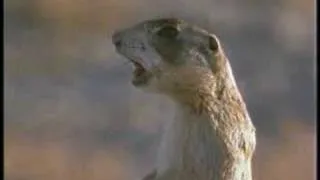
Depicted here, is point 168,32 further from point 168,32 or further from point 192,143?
point 192,143

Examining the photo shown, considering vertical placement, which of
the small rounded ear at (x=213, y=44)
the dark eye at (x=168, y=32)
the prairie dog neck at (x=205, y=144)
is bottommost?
the prairie dog neck at (x=205, y=144)

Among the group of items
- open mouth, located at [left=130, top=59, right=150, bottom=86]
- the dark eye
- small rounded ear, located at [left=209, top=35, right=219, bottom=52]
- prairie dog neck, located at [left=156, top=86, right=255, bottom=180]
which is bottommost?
prairie dog neck, located at [left=156, top=86, right=255, bottom=180]

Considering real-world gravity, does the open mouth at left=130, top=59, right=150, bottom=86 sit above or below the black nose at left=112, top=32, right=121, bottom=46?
below

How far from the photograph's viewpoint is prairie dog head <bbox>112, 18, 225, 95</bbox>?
954mm

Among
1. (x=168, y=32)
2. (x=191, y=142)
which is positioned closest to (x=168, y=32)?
(x=168, y=32)

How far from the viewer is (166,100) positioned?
101 cm

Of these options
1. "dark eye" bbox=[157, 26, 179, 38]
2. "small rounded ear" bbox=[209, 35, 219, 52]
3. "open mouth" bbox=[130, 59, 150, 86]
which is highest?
"dark eye" bbox=[157, 26, 179, 38]

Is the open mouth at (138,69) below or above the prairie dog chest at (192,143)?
above

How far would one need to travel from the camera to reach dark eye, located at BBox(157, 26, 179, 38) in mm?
965

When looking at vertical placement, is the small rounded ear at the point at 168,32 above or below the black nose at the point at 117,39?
above

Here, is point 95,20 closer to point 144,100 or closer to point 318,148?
point 144,100

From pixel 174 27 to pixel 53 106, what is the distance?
1.99 feet

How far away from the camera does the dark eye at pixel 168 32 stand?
0.97 m

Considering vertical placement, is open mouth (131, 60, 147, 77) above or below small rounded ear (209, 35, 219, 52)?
below
